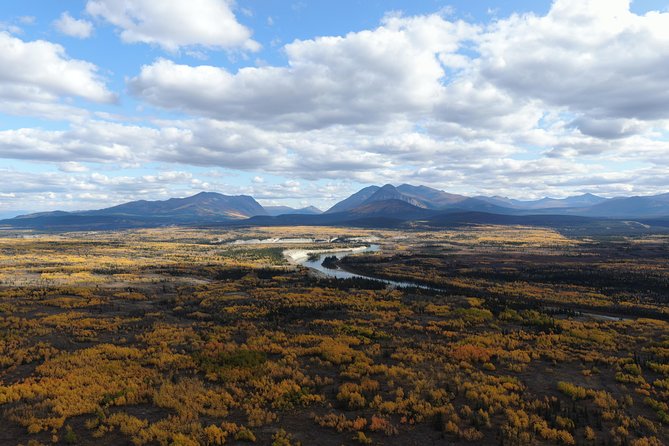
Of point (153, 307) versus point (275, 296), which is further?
point (275, 296)

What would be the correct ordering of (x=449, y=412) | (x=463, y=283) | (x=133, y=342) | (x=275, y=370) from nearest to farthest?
(x=449, y=412)
(x=275, y=370)
(x=133, y=342)
(x=463, y=283)

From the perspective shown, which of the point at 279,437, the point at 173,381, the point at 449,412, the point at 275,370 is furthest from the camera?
the point at 275,370

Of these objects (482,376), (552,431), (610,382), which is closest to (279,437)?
(552,431)

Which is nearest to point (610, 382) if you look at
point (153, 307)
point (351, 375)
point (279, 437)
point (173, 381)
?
point (351, 375)

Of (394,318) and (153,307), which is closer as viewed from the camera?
(394,318)

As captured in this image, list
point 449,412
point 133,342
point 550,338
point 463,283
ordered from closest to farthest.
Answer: point 449,412 < point 133,342 < point 550,338 < point 463,283

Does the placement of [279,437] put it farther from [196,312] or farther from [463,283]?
[463,283]

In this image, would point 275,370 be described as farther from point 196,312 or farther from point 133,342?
point 196,312

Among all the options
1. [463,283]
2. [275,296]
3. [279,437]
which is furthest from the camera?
[463,283]
